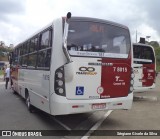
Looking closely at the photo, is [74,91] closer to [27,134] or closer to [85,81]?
[85,81]

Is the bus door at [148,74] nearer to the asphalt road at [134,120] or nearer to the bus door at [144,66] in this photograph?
the bus door at [144,66]

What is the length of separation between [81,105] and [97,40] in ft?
6.05

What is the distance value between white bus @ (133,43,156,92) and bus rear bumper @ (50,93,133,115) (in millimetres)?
6595

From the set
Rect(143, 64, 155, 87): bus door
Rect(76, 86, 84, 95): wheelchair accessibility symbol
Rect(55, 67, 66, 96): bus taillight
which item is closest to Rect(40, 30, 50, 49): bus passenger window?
Rect(55, 67, 66, 96): bus taillight

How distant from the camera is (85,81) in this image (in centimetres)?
847

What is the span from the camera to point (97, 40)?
28.9 ft

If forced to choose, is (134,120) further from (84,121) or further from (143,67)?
(143,67)

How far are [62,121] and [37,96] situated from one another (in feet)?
3.63

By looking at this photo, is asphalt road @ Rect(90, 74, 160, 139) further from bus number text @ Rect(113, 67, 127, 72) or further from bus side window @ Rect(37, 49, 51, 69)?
bus side window @ Rect(37, 49, 51, 69)

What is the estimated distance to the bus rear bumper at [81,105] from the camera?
809cm

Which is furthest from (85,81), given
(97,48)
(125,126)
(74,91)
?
(125,126)

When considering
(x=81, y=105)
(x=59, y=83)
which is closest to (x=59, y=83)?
(x=59, y=83)

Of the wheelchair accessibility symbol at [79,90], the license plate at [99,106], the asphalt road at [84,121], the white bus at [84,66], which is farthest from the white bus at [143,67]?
the wheelchair accessibility symbol at [79,90]

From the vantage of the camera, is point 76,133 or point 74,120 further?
point 74,120
